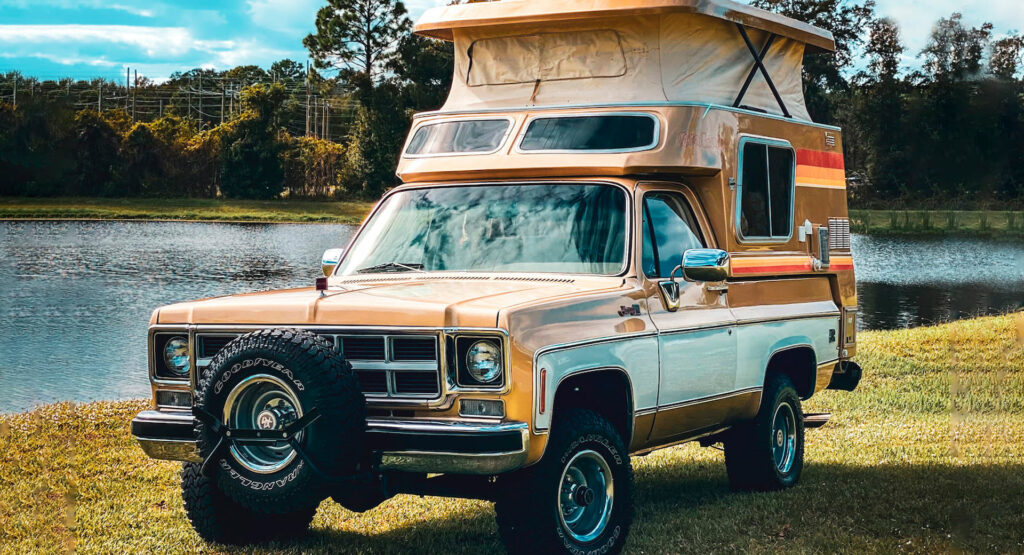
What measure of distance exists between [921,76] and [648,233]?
58874mm

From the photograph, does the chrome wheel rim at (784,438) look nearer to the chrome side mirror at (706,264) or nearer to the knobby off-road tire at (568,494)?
the chrome side mirror at (706,264)

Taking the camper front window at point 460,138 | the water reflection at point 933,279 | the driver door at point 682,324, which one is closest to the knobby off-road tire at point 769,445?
the driver door at point 682,324

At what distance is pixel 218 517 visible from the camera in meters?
7.29

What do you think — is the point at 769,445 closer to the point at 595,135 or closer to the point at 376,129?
the point at 595,135

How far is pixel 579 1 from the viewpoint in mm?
9148

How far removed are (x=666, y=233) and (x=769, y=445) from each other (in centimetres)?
209

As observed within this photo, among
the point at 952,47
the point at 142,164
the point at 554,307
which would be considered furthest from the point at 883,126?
the point at 554,307

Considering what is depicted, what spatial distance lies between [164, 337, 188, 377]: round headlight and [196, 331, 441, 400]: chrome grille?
0.95 metres

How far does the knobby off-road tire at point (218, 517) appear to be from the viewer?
7266mm

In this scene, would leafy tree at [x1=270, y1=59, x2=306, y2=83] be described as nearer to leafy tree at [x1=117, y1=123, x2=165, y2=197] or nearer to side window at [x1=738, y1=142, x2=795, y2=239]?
leafy tree at [x1=117, y1=123, x2=165, y2=197]

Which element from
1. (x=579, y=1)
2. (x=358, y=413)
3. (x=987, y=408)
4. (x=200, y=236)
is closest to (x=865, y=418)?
(x=987, y=408)

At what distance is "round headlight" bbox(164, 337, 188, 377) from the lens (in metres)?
7.03

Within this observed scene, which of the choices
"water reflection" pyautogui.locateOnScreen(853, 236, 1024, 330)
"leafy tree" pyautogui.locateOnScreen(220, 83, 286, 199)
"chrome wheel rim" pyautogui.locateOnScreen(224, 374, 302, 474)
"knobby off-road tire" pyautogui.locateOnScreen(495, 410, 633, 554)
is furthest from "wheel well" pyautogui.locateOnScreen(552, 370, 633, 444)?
"leafy tree" pyautogui.locateOnScreen(220, 83, 286, 199)

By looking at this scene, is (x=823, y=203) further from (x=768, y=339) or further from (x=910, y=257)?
(x=910, y=257)
